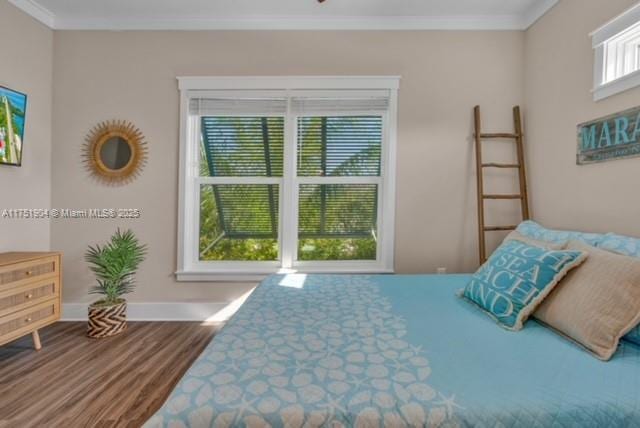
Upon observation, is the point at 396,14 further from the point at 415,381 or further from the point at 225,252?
the point at 415,381

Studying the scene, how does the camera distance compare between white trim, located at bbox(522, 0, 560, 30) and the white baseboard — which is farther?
the white baseboard

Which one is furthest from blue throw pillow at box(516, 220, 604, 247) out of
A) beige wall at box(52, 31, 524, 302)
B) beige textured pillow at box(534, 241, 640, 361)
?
beige wall at box(52, 31, 524, 302)

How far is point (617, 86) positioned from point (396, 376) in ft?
7.06

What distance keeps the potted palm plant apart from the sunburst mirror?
0.58 metres

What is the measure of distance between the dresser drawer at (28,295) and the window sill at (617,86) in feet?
13.1

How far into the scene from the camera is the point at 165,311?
2.72 metres

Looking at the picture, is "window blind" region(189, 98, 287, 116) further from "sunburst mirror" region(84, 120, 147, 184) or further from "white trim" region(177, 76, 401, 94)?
"sunburst mirror" region(84, 120, 147, 184)

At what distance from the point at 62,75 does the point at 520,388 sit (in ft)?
12.7

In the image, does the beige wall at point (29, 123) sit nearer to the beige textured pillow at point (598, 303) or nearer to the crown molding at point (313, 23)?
the crown molding at point (313, 23)

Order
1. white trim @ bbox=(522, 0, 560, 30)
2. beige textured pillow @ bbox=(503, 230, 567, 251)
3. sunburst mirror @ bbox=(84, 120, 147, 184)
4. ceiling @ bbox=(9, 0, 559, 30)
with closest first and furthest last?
beige textured pillow @ bbox=(503, 230, 567, 251), white trim @ bbox=(522, 0, 560, 30), ceiling @ bbox=(9, 0, 559, 30), sunburst mirror @ bbox=(84, 120, 147, 184)

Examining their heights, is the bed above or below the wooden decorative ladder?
below

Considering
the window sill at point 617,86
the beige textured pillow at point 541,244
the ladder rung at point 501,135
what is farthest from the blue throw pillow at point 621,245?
the ladder rung at point 501,135

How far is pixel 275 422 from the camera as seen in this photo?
2.46 feet

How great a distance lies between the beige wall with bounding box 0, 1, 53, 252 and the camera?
2.35 m
